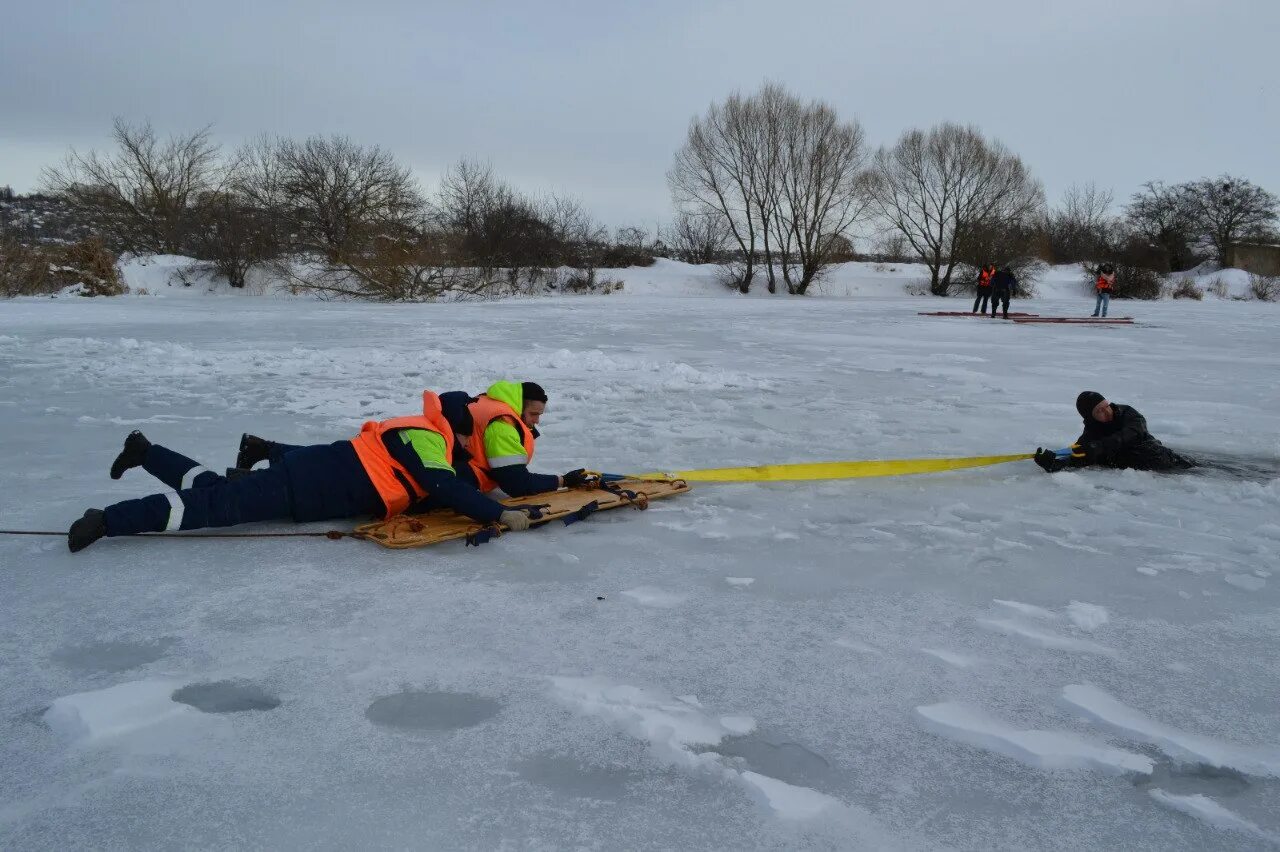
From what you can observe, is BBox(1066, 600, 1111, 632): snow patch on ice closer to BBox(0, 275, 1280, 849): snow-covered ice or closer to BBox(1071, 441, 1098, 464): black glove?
BBox(0, 275, 1280, 849): snow-covered ice

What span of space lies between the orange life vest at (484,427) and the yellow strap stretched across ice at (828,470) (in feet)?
2.58

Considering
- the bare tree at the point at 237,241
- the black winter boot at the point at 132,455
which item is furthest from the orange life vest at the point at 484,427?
the bare tree at the point at 237,241

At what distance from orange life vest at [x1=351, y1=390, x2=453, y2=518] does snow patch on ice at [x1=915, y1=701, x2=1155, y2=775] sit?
2123mm

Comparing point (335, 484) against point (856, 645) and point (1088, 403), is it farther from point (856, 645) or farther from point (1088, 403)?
point (1088, 403)

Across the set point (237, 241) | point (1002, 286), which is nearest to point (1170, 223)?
point (1002, 286)

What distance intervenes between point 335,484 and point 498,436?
0.69 meters

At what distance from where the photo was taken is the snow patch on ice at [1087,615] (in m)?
2.56

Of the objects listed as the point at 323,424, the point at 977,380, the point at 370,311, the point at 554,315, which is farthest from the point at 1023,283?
the point at 323,424

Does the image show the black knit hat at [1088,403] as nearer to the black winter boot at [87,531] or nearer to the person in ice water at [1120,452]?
the person in ice water at [1120,452]

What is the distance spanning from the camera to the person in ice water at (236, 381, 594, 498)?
11.6 feet

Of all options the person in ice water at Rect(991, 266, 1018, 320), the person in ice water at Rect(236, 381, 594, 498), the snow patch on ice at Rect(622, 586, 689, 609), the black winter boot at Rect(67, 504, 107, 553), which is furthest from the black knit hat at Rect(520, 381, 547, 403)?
the person in ice water at Rect(991, 266, 1018, 320)

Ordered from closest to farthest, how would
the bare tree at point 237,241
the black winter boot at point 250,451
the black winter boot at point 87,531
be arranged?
the black winter boot at point 87,531 < the black winter boot at point 250,451 < the bare tree at point 237,241

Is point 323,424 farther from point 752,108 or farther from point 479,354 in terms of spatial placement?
point 752,108

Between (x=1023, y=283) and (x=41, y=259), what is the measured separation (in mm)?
33189
